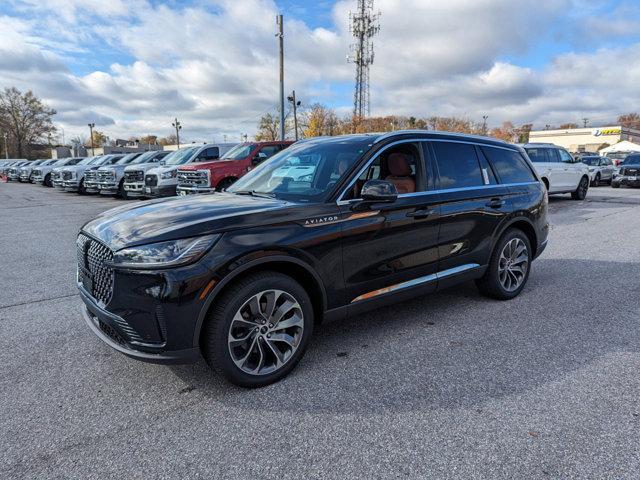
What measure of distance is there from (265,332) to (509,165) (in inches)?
144

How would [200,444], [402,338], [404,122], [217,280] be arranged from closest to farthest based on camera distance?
[200,444]
[217,280]
[402,338]
[404,122]

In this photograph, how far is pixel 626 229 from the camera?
9773mm

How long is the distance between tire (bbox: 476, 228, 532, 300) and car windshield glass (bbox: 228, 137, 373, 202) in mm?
2015

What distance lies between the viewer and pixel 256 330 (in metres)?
3.05

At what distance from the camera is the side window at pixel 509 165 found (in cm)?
495

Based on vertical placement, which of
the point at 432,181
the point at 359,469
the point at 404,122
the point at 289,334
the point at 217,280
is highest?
the point at 404,122

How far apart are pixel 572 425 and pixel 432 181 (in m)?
2.30

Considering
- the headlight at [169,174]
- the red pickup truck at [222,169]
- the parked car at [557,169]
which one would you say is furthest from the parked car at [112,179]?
the parked car at [557,169]

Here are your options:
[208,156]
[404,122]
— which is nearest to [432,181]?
[208,156]

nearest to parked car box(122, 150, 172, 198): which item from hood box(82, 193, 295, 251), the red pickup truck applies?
the red pickup truck

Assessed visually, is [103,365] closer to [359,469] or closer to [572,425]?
[359,469]

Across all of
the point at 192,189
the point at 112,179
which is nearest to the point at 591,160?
the point at 192,189

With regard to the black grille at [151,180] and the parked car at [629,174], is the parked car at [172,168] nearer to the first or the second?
the black grille at [151,180]

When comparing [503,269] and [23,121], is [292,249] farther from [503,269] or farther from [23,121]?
[23,121]
